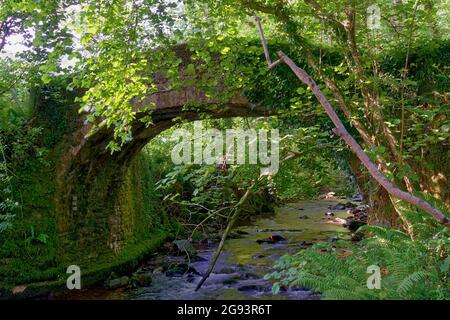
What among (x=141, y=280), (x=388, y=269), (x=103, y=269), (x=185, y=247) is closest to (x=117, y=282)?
(x=141, y=280)

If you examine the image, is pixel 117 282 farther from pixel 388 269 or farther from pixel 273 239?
pixel 388 269

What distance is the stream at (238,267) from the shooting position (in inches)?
292

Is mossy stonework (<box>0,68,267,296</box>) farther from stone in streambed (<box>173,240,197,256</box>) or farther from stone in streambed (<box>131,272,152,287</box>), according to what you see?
stone in streambed (<box>173,240,197,256</box>)

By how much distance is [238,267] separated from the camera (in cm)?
886

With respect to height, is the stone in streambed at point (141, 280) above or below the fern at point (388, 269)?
below

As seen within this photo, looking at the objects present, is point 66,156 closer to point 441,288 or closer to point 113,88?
point 113,88

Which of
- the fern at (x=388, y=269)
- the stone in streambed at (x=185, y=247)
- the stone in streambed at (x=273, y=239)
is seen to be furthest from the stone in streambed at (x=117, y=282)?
the fern at (x=388, y=269)

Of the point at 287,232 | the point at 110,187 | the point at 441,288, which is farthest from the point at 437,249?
the point at 287,232

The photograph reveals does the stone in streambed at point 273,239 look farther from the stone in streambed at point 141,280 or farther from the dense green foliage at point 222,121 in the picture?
the stone in streambed at point 141,280

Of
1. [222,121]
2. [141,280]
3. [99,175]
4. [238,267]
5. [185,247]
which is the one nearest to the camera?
[141,280]

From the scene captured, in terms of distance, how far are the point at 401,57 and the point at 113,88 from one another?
4.51 meters

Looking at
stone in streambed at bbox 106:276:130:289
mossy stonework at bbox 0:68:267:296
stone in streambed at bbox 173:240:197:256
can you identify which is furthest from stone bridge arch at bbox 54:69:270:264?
stone in streambed at bbox 173:240:197:256

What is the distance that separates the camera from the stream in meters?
7.41

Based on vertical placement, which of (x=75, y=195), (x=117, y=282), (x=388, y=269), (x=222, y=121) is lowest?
(x=117, y=282)
